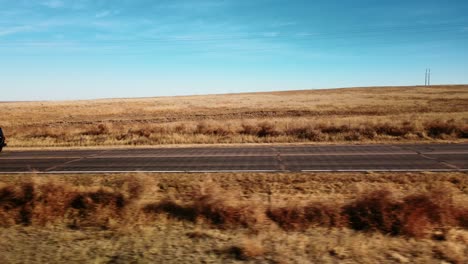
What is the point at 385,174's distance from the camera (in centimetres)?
1281

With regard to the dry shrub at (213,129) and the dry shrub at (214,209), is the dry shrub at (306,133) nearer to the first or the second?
the dry shrub at (213,129)

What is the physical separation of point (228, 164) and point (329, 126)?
44.6 feet

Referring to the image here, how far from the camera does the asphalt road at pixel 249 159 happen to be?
47.3 ft

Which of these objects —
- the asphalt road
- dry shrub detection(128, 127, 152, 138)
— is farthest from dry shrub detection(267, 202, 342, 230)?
dry shrub detection(128, 127, 152, 138)

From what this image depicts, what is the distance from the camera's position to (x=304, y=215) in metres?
7.94

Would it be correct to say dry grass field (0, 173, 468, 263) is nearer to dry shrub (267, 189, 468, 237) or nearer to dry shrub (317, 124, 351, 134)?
dry shrub (267, 189, 468, 237)

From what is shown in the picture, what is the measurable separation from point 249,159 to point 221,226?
349 inches

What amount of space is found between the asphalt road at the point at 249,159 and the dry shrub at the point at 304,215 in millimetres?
5814

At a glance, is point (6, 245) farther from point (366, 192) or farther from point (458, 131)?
point (458, 131)

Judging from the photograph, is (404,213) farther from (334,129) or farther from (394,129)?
(394,129)

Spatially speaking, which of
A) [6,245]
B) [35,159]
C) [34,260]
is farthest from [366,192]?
[35,159]

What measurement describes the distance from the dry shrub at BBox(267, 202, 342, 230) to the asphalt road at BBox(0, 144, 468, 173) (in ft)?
19.1

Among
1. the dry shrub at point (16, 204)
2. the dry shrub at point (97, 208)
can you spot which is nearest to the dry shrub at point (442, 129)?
the dry shrub at point (97, 208)

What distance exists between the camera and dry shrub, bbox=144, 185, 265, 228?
25.7ft
